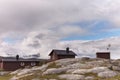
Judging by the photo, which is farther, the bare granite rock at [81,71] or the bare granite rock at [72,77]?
the bare granite rock at [81,71]

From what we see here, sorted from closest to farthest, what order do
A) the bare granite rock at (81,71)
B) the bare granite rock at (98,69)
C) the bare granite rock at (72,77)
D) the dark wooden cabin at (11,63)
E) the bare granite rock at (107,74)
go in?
the bare granite rock at (72,77) < the bare granite rock at (107,74) < the bare granite rock at (81,71) < the bare granite rock at (98,69) < the dark wooden cabin at (11,63)

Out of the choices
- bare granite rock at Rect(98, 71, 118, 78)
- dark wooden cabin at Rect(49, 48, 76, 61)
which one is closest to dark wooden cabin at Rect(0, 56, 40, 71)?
dark wooden cabin at Rect(49, 48, 76, 61)

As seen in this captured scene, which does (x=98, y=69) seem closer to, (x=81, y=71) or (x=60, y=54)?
(x=81, y=71)

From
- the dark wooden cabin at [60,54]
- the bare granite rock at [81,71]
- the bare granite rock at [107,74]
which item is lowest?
the bare granite rock at [107,74]

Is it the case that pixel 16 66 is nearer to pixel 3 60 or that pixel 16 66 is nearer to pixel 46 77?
pixel 3 60

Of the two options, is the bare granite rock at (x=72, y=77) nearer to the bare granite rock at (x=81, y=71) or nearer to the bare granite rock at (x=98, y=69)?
the bare granite rock at (x=81, y=71)

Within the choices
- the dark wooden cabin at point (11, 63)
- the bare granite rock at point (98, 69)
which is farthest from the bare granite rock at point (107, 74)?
the dark wooden cabin at point (11, 63)

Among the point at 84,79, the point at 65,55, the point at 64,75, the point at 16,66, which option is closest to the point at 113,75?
the point at 84,79

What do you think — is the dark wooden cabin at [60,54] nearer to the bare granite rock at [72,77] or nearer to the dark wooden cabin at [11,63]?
the dark wooden cabin at [11,63]

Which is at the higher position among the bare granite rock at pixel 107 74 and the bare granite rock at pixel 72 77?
the bare granite rock at pixel 107 74

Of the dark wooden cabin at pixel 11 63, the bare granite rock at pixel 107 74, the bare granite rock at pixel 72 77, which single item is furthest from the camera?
the dark wooden cabin at pixel 11 63

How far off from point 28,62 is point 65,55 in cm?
2795

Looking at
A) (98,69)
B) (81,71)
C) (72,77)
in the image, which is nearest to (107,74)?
(98,69)

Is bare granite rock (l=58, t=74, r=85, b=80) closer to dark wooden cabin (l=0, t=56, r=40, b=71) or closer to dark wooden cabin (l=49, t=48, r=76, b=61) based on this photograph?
dark wooden cabin (l=49, t=48, r=76, b=61)
